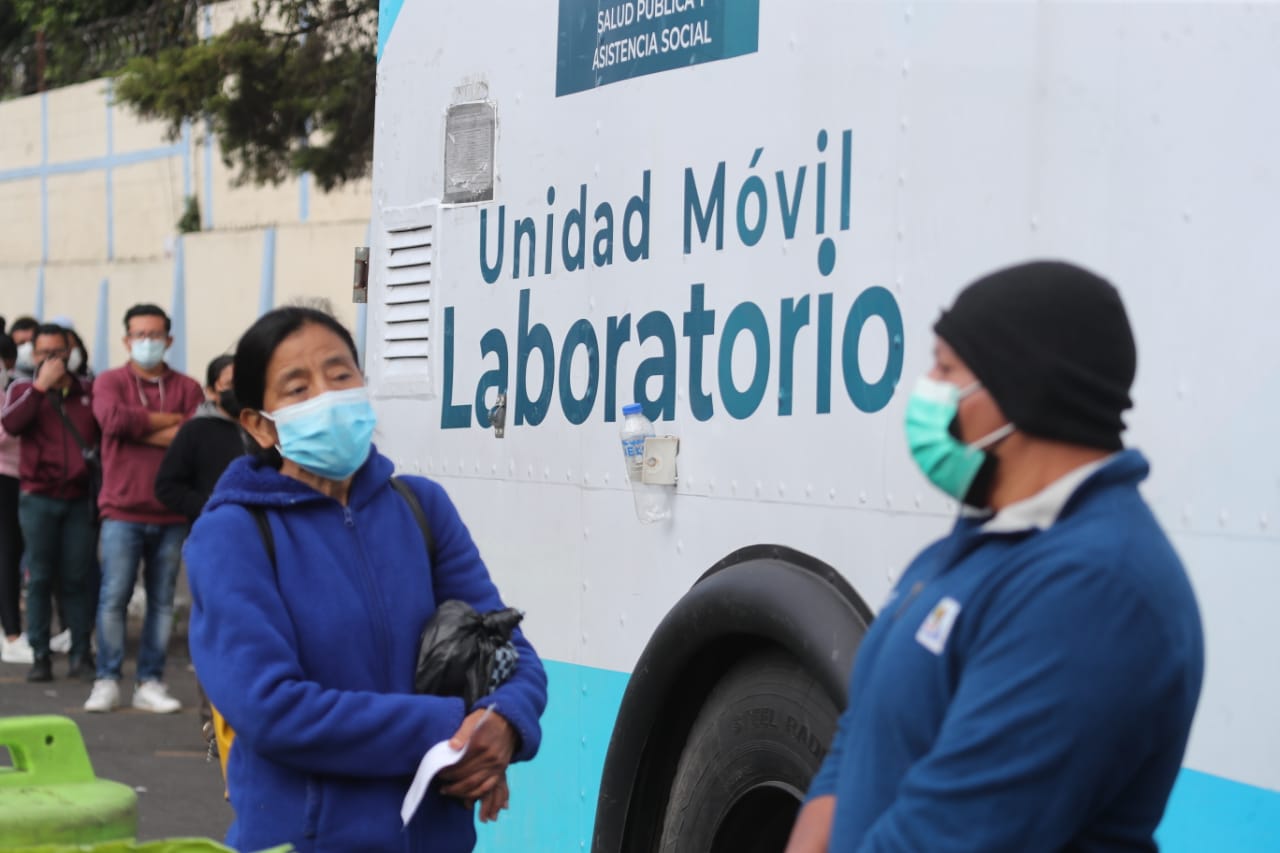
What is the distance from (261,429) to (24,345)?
8.59 m

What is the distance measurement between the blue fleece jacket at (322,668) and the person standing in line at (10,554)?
7.24 metres

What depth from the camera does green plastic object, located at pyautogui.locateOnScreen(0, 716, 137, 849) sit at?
3020mm

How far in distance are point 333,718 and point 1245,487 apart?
1488mm

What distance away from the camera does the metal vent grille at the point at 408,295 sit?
4871mm

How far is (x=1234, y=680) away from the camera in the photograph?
252 cm

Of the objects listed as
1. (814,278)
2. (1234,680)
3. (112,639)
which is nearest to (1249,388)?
(1234,680)

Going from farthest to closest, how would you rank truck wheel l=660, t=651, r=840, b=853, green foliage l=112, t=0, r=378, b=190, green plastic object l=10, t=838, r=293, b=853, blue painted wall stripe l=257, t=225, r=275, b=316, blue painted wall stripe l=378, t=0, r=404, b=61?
blue painted wall stripe l=257, t=225, r=275, b=316
green foliage l=112, t=0, r=378, b=190
blue painted wall stripe l=378, t=0, r=404, b=61
truck wheel l=660, t=651, r=840, b=853
green plastic object l=10, t=838, r=293, b=853

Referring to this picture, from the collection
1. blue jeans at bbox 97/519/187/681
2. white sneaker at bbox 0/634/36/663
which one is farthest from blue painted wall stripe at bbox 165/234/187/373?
blue jeans at bbox 97/519/187/681

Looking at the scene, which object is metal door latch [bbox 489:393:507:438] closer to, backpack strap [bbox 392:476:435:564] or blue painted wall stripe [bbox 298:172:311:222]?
backpack strap [bbox 392:476:435:564]

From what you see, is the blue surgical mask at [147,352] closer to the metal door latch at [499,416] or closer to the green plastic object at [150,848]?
the metal door latch at [499,416]

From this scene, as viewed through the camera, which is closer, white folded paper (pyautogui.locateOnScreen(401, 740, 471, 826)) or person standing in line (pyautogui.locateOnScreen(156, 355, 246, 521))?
white folded paper (pyautogui.locateOnScreen(401, 740, 471, 826))

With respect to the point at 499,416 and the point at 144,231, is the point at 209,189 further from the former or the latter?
the point at 499,416

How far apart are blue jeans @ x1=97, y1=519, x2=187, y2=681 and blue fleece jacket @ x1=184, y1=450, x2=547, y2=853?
20.4 ft

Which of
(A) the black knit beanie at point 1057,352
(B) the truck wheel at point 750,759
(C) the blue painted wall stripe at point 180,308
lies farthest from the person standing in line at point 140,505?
(C) the blue painted wall stripe at point 180,308
